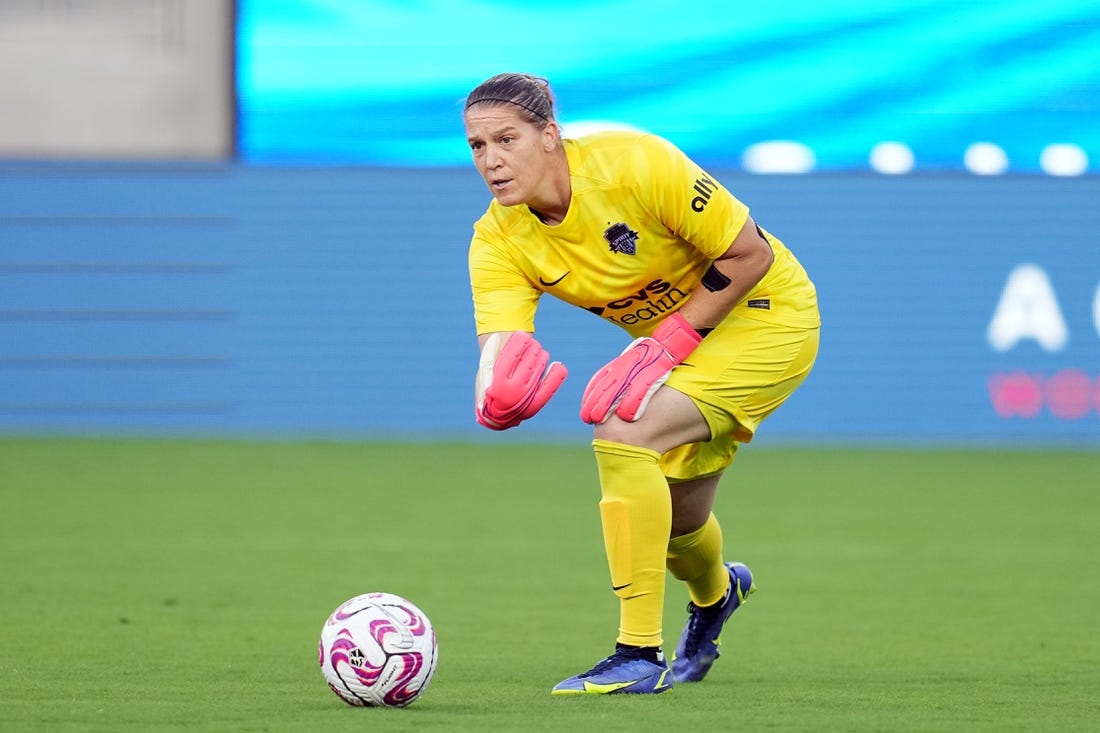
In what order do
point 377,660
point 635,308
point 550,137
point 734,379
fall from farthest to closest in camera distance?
point 635,308 → point 734,379 → point 550,137 → point 377,660

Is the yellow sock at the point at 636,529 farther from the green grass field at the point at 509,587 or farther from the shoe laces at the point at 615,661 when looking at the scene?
the green grass field at the point at 509,587

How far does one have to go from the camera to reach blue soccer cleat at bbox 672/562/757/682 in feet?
16.0

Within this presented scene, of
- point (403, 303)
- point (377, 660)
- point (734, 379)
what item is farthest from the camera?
point (403, 303)

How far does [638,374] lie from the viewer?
4.39 metres

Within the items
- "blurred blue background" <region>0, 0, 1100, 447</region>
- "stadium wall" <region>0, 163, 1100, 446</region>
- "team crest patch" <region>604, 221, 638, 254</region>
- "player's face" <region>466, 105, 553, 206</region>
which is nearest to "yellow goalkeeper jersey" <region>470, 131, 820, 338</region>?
Answer: "team crest patch" <region>604, 221, 638, 254</region>

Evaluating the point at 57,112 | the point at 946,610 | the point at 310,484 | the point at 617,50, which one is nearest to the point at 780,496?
the point at 310,484

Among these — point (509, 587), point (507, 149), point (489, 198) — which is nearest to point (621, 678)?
point (507, 149)

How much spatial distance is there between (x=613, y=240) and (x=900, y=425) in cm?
956

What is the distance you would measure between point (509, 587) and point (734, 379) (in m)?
2.38

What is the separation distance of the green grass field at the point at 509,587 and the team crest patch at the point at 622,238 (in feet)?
3.75

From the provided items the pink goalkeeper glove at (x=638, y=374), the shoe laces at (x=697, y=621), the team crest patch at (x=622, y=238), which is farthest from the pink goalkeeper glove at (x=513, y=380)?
the shoe laces at (x=697, y=621)

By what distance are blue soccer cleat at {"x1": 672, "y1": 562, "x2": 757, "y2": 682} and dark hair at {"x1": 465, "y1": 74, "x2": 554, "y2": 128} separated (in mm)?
1540

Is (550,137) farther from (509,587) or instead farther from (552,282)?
(509,587)

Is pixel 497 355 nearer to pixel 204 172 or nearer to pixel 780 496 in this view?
pixel 780 496
